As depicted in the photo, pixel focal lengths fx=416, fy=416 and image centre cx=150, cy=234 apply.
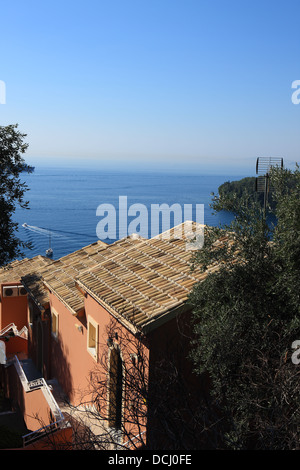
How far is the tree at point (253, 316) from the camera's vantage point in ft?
24.8

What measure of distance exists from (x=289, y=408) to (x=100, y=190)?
149m

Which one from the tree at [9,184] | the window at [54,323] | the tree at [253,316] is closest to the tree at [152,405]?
the tree at [253,316]

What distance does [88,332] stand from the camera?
487 inches

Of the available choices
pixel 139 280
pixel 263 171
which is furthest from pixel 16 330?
pixel 263 171

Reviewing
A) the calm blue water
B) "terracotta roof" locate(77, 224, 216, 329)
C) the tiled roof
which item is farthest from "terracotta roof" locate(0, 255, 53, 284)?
the calm blue water

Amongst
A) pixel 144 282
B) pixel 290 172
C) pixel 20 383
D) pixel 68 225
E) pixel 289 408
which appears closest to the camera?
pixel 289 408

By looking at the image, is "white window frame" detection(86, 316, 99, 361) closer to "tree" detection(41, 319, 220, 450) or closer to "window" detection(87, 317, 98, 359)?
"window" detection(87, 317, 98, 359)

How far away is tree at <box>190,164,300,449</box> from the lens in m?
7.57

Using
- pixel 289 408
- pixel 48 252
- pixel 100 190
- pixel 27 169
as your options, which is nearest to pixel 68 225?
pixel 48 252

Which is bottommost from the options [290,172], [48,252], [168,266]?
[48,252]

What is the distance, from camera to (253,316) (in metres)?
8.12

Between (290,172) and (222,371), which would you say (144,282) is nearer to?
(222,371)

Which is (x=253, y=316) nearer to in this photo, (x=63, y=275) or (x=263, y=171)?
(x=263, y=171)

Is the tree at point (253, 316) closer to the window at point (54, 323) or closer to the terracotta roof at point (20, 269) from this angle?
the window at point (54, 323)
